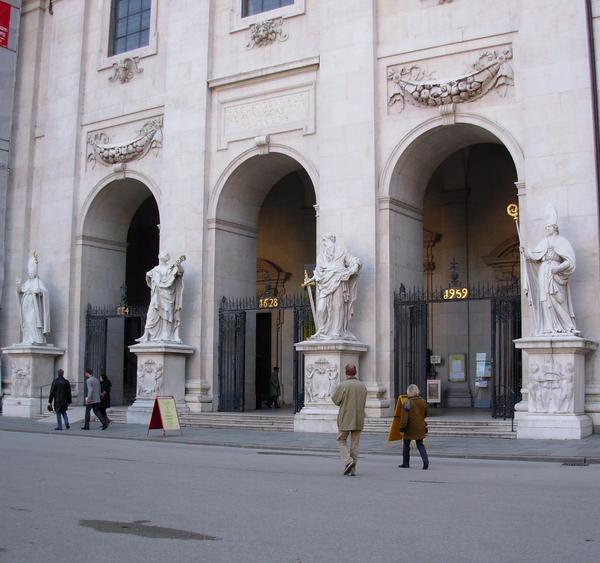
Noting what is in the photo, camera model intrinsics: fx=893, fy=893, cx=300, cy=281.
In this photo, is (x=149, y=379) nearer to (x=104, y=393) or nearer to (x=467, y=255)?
(x=104, y=393)

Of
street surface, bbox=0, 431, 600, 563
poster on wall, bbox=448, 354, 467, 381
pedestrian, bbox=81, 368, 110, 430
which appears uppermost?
poster on wall, bbox=448, 354, 467, 381

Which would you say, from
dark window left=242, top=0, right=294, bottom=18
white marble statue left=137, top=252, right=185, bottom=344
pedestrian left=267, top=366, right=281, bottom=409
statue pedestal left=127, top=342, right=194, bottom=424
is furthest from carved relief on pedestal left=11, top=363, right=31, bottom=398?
dark window left=242, top=0, right=294, bottom=18

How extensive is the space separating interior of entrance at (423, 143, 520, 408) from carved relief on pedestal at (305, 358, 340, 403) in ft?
21.2

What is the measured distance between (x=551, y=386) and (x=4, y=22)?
2198cm

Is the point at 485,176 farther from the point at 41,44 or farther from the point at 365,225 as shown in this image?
the point at 41,44

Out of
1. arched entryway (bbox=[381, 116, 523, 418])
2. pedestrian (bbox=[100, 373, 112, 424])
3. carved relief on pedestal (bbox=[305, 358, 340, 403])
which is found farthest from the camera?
pedestrian (bbox=[100, 373, 112, 424])

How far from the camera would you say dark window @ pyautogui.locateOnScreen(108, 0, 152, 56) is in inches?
1099

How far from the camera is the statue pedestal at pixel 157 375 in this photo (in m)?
23.8

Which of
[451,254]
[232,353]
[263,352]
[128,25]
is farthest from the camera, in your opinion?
[263,352]

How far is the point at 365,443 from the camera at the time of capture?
1805 cm

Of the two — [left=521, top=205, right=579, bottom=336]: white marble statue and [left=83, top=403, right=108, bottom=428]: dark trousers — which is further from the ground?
[left=521, top=205, right=579, bottom=336]: white marble statue

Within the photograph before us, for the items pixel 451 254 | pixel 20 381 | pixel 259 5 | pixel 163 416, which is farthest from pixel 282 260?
pixel 163 416

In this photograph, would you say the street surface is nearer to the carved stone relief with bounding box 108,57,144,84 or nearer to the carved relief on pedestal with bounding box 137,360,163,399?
the carved relief on pedestal with bounding box 137,360,163,399

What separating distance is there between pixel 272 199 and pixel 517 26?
42.3 ft
